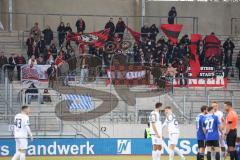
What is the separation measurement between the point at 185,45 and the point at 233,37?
19.2ft

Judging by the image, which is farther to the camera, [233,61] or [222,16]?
[222,16]

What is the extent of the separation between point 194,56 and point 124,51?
4.08 meters

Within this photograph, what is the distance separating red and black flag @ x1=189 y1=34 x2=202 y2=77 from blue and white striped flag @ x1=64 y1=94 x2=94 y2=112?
722cm

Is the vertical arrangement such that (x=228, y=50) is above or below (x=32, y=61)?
above

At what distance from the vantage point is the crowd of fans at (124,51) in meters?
36.2

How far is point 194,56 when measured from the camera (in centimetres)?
3819

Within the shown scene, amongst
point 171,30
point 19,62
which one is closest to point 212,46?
point 171,30

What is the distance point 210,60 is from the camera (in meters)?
38.3

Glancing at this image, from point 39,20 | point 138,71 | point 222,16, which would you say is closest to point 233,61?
point 222,16

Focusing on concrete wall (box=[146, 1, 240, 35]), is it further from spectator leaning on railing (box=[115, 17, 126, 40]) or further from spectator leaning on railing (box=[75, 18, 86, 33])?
spectator leaning on railing (box=[75, 18, 86, 33])

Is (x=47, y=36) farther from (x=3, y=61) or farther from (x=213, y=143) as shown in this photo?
(x=213, y=143)

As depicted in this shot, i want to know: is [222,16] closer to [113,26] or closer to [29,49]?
[113,26]

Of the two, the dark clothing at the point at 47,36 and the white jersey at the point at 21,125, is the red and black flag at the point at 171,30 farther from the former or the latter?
the white jersey at the point at 21,125

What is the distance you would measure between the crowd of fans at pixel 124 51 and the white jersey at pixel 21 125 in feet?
40.8
